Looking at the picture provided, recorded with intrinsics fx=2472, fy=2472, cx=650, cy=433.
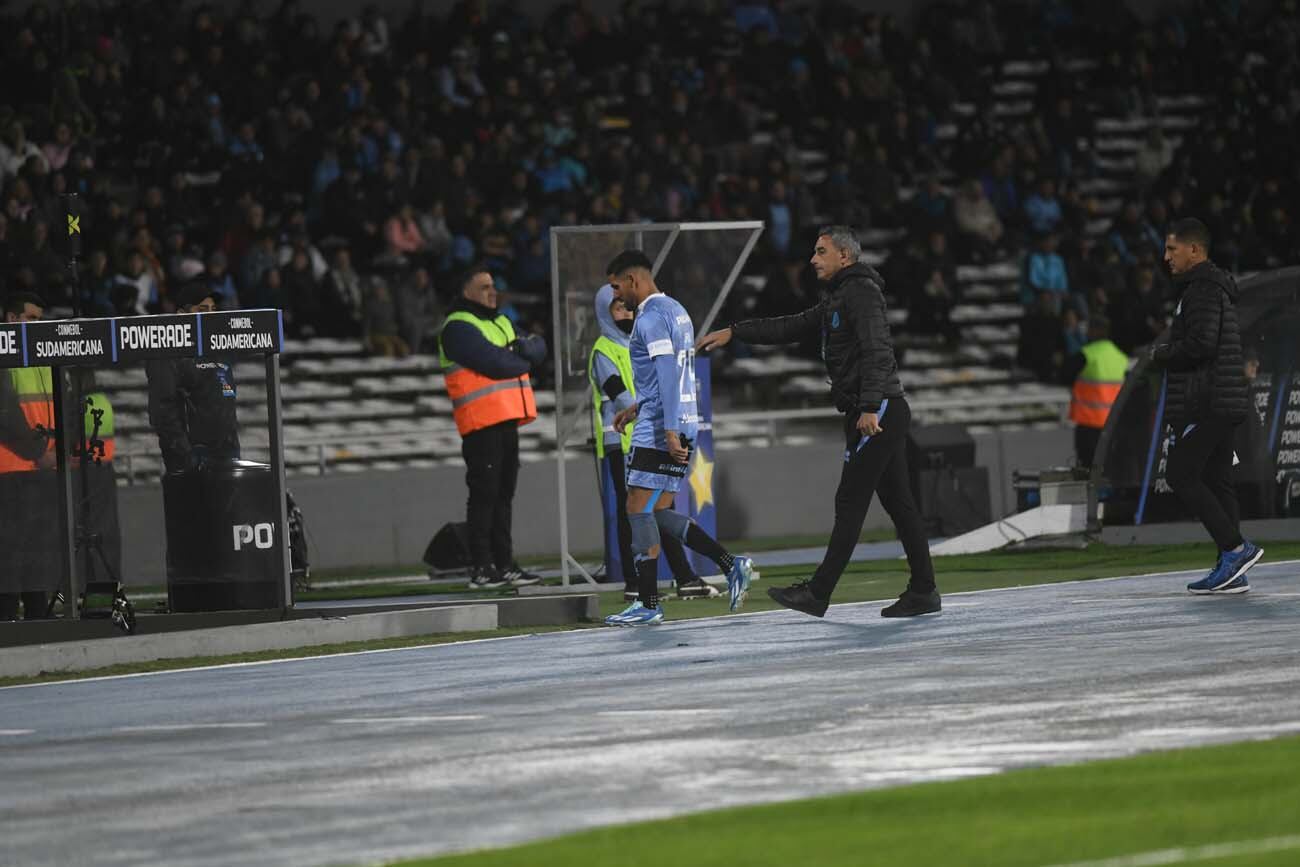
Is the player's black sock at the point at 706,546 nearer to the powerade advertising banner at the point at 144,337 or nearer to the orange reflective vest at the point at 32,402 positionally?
the powerade advertising banner at the point at 144,337

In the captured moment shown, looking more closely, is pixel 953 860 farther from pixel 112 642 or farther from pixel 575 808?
pixel 112 642

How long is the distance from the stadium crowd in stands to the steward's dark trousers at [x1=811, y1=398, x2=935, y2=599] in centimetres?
1126

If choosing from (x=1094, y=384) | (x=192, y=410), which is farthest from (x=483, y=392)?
(x=1094, y=384)

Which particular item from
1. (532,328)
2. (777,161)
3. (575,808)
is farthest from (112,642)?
(777,161)

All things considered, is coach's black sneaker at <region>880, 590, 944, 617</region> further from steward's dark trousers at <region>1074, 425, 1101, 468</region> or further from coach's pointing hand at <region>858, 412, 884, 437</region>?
steward's dark trousers at <region>1074, 425, 1101, 468</region>

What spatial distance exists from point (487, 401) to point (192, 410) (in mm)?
3640

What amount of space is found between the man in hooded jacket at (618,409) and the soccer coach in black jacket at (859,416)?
6.12 ft

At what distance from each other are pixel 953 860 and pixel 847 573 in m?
11.9

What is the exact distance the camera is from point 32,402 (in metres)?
15.1

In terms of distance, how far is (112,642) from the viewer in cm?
1345

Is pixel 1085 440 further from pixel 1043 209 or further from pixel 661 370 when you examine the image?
pixel 661 370

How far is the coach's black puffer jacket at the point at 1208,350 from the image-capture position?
14.8 m

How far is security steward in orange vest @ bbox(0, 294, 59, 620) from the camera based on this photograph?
49.4ft

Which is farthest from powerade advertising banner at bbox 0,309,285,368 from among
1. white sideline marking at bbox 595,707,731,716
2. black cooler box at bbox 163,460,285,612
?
white sideline marking at bbox 595,707,731,716
